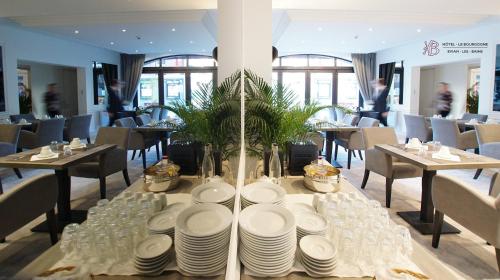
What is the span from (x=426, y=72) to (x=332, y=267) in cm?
1015

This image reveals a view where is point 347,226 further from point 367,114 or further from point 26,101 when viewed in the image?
point 367,114

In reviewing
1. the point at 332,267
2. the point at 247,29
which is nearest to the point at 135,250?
the point at 332,267

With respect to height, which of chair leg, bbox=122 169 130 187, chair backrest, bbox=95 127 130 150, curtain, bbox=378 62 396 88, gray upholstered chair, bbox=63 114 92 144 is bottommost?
chair leg, bbox=122 169 130 187

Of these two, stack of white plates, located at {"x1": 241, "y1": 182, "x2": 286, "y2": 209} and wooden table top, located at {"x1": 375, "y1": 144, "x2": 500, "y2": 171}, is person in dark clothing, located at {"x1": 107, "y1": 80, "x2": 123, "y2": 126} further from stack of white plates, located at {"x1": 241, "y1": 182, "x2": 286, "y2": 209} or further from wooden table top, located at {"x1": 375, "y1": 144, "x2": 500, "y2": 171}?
wooden table top, located at {"x1": 375, "y1": 144, "x2": 500, "y2": 171}

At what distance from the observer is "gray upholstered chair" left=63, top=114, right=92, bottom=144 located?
0.63m

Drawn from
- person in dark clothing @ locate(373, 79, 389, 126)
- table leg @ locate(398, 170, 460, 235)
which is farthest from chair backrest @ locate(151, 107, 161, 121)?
person in dark clothing @ locate(373, 79, 389, 126)

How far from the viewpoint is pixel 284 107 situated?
234cm

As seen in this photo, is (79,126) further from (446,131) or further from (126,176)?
(446,131)

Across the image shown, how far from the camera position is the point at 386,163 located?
10.4 feet

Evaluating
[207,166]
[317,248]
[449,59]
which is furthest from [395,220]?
[449,59]

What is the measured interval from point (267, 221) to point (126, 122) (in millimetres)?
475

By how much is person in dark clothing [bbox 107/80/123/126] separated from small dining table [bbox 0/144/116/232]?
0.11 metres

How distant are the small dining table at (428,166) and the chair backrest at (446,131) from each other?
1.92 meters

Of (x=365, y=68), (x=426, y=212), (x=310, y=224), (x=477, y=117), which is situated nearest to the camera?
(x=310, y=224)
